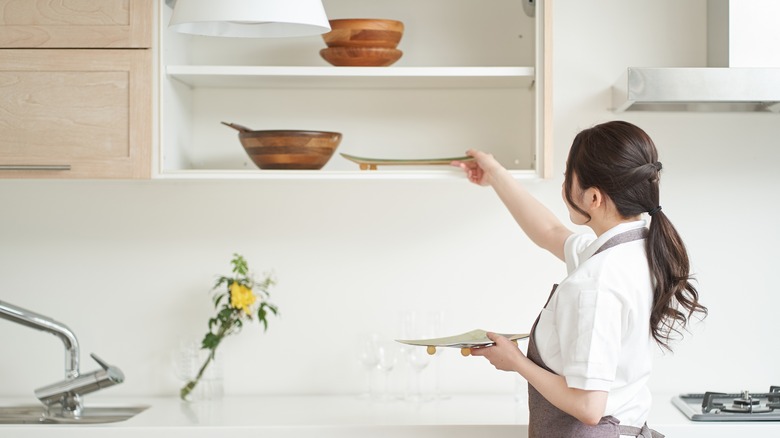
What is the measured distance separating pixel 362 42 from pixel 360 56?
38 mm

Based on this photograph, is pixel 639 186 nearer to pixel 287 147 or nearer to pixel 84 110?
pixel 287 147

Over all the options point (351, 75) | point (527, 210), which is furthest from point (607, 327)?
point (351, 75)

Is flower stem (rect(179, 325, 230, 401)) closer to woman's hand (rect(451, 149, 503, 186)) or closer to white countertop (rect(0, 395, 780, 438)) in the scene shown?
white countertop (rect(0, 395, 780, 438))

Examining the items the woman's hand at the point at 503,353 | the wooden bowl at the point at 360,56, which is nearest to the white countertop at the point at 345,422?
the woman's hand at the point at 503,353

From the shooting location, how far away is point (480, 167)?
231cm

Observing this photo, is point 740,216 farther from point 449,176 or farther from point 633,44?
point 449,176

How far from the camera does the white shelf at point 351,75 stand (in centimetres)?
229

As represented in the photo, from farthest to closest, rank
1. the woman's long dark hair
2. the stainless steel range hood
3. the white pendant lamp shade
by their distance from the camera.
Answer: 1. the stainless steel range hood
2. the woman's long dark hair
3. the white pendant lamp shade

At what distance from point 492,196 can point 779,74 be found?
0.84 metres

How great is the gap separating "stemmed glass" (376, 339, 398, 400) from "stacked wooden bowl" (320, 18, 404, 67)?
0.77 metres

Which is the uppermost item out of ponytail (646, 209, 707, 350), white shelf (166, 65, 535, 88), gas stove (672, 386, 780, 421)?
white shelf (166, 65, 535, 88)

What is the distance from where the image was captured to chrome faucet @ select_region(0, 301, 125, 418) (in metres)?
2.42

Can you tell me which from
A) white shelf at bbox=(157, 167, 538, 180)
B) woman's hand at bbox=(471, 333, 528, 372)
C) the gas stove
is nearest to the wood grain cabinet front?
white shelf at bbox=(157, 167, 538, 180)

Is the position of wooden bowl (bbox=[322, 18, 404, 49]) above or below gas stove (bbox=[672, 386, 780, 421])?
above
